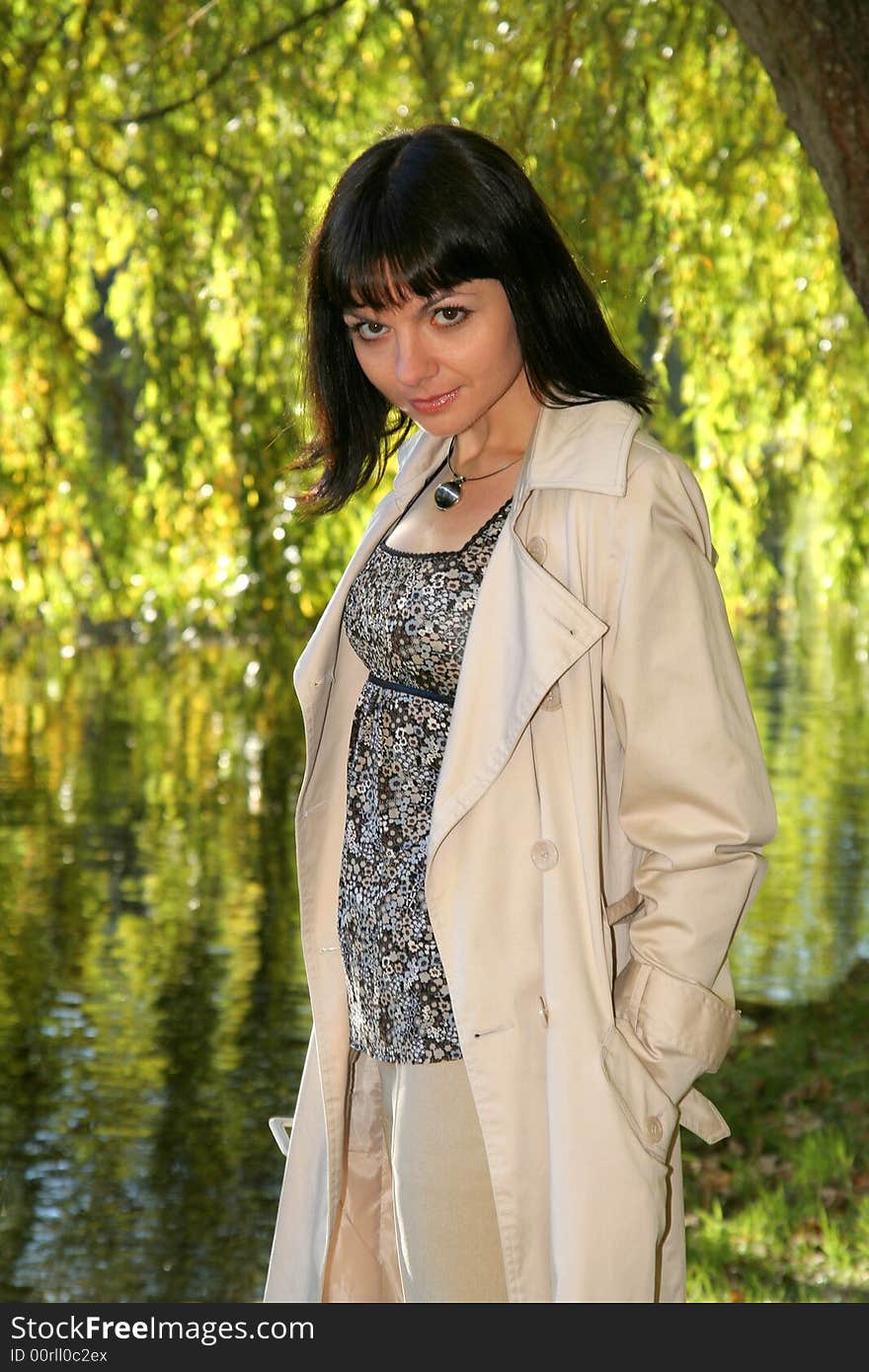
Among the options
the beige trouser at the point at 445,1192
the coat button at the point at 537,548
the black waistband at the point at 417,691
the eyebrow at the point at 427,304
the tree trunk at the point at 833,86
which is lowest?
the beige trouser at the point at 445,1192

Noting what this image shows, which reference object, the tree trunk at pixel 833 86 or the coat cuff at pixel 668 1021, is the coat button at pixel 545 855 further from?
the tree trunk at pixel 833 86

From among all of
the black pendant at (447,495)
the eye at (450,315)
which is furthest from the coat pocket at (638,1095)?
the eye at (450,315)

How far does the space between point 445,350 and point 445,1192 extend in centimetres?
87

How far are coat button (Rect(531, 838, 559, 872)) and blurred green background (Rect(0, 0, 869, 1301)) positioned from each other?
2.68 metres

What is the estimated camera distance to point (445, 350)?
192 centimetres

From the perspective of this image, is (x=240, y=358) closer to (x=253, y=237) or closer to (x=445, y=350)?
(x=253, y=237)

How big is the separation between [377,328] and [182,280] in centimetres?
391

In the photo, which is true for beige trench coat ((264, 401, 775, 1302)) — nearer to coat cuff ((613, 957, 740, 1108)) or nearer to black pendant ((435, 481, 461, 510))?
coat cuff ((613, 957, 740, 1108))

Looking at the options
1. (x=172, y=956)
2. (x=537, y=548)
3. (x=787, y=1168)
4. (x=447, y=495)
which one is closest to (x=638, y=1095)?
(x=537, y=548)

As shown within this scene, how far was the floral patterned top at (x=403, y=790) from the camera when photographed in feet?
6.23

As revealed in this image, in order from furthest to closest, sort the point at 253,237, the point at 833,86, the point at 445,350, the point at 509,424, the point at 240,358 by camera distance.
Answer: the point at 240,358, the point at 253,237, the point at 833,86, the point at 509,424, the point at 445,350

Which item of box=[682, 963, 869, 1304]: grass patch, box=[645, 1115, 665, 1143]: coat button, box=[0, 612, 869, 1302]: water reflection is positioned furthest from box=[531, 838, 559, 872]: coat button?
box=[0, 612, 869, 1302]: water reflection

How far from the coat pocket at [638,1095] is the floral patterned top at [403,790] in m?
0.16
